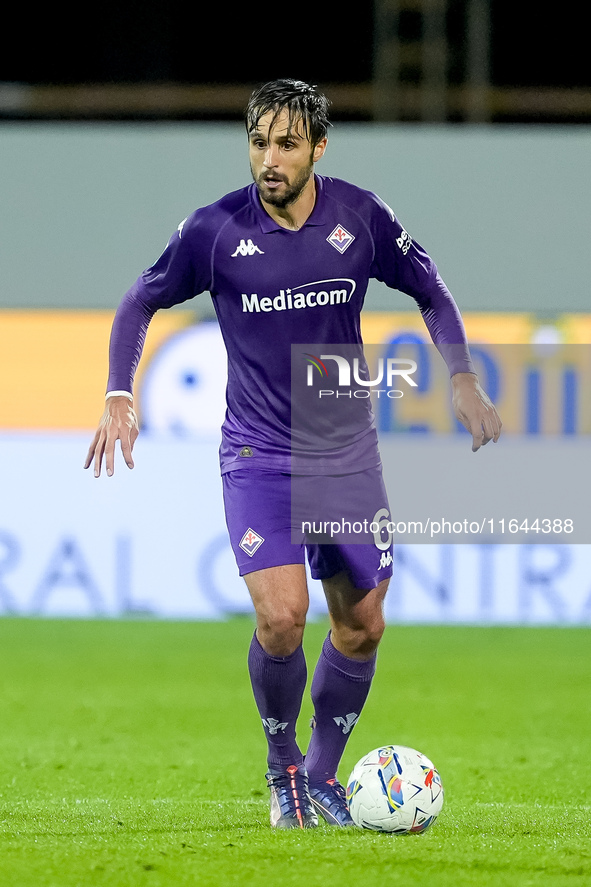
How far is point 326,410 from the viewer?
394 centimetres

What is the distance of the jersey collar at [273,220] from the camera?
3.87 m

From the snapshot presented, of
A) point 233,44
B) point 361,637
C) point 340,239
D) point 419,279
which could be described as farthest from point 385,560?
point 233,44

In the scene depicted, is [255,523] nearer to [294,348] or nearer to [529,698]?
[294,348]

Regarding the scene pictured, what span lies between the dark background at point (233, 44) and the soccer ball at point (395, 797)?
1053 cm

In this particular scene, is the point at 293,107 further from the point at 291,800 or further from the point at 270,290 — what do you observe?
the point at 291,800

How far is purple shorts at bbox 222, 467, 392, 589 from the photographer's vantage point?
3744 millimetres

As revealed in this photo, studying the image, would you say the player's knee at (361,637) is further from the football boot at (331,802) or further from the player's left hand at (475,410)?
the player's left hand at (475,410)

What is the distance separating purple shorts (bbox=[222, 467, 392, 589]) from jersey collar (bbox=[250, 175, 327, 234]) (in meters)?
0.74

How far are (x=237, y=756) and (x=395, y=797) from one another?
1.90 metres

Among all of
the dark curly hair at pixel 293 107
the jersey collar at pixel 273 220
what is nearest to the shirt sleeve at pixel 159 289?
the jersey collar at pixel 273 220

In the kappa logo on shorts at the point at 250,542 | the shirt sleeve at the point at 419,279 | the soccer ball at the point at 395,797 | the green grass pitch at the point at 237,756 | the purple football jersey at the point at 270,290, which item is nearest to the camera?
the green grass pitch at the point at 237,756

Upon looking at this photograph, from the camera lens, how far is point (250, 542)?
147 inches

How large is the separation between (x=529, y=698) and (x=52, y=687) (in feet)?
8.88

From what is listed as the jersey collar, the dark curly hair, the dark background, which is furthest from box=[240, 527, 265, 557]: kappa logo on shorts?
the dark background
